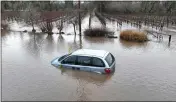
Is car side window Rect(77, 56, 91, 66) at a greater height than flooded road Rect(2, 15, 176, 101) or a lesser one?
greater

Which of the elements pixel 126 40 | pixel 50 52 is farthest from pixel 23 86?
pixel 126 40

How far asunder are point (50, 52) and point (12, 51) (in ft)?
11.1

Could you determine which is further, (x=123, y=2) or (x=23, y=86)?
(x=123, y=2)

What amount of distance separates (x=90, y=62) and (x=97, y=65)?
442 millimetres

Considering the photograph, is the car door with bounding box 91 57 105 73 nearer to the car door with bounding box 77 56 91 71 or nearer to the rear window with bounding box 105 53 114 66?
the car door with bounding box 77 56 91 71

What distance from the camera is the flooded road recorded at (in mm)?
11070

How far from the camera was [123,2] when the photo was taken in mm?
65938

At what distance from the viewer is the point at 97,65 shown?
13.0 metres

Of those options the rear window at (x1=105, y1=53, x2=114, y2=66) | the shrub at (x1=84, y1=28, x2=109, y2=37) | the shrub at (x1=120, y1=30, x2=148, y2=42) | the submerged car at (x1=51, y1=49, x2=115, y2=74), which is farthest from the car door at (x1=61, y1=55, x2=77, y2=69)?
the shrub at (x1=84, y1=28, x2=109, y2=37)

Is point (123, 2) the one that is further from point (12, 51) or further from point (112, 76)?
point (112, 76)

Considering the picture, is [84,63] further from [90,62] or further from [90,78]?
[90,78]

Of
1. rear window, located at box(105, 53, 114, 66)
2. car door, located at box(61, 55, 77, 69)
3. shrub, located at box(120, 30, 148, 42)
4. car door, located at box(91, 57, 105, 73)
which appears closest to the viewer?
car door, located at box(91, 57, 105, 73)

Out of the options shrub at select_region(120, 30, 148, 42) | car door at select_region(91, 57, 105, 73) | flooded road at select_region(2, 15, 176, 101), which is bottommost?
flooded road at select_region(2, 15, 176, 101)

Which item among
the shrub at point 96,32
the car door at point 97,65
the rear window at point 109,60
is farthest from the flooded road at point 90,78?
the shrub at point 96,32
